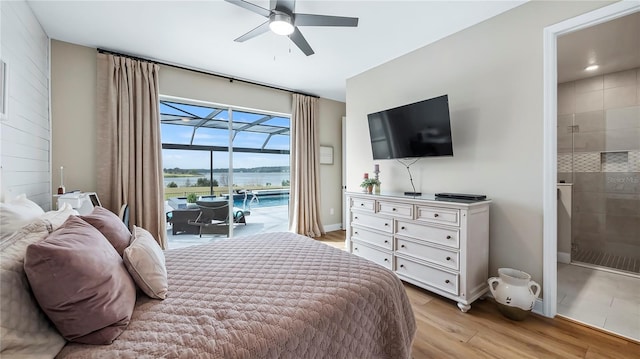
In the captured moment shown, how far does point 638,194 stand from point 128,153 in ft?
20.9

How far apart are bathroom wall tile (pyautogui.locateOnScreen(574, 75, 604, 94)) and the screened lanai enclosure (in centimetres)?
444

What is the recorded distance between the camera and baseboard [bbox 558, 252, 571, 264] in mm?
3268

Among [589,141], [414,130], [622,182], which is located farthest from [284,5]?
[622,182]

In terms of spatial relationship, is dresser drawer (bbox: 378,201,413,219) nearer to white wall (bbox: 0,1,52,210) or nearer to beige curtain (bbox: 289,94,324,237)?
beige curtain (bbox: 289,94,324,237)

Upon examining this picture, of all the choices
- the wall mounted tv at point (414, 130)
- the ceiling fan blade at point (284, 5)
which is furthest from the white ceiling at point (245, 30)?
the wall mounted tv at point (414, 130)

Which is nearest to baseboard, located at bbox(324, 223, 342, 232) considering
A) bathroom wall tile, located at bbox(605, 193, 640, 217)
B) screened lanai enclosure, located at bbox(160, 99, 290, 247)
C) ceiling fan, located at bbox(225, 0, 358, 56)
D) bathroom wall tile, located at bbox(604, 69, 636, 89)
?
screened lanai enclosure, located at bbox(160, 99, 290, 247)

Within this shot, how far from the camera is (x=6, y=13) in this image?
1.78 meters

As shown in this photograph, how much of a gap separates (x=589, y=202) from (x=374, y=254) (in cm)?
318

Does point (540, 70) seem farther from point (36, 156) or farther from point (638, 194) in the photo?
point (36, 156)

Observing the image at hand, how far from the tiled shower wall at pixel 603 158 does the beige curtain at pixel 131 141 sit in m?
5.70

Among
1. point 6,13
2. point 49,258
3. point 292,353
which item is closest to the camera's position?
point 49,258

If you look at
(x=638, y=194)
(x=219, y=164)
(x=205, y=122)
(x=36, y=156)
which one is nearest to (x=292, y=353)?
(x=36, y=156)

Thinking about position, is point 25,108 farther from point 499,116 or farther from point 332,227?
point 332,227

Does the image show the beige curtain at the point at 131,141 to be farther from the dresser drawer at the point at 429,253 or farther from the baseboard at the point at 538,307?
the baseboard at the point at 538,307
